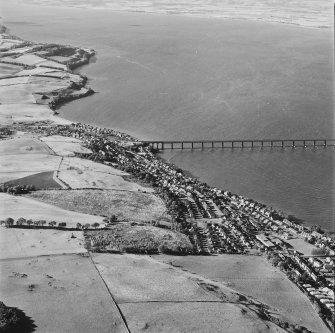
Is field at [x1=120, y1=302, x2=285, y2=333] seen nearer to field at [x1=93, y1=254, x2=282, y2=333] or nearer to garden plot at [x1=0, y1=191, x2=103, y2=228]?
field at [x1=93, y1=254, x2=282, y2=333]

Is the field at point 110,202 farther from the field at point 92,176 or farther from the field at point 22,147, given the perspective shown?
the field at point 22,147

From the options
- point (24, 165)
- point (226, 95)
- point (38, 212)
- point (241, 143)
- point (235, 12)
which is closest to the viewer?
point (38, 212)

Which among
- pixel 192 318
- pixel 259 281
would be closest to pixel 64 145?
pixel 259 281

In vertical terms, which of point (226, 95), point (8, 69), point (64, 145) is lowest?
point (64, 145)

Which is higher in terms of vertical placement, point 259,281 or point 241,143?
point 241,143

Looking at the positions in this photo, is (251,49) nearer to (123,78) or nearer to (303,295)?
(123,78)

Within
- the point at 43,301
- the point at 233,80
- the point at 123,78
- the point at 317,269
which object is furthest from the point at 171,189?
the point at 123,78

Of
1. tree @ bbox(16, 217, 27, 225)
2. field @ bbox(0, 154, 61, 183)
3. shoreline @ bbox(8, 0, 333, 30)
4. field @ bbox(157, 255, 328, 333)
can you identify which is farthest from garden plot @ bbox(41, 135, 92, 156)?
shoreline @ bbox(8, 0, 333, 30)

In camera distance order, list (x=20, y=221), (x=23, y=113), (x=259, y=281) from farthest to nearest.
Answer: (x=23, y=113)
(x=20, y=221)
(x=259, y=281)

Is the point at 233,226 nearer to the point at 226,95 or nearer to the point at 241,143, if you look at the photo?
the point at 241,143
